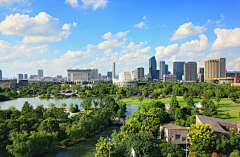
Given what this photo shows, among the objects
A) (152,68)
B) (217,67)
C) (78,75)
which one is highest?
(152,68)

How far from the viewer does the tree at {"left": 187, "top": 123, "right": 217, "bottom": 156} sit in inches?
469

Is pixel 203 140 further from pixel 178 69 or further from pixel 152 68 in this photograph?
pixel 152 68

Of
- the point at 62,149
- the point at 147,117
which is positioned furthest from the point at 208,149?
the point at 62,149

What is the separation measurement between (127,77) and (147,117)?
7371 centimetres

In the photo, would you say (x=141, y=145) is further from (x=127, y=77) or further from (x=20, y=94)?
(x=127, y=77)

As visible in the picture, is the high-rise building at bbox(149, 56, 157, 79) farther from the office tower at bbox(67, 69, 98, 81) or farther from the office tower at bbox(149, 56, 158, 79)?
the office tower at bbox(67, 69, 98, 81)

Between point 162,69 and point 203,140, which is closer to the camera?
point 203,140

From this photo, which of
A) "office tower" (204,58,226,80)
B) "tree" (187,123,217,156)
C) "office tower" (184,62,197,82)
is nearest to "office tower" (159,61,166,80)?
"office tower" (184,62,197,82)

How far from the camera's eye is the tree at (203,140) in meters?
11.9

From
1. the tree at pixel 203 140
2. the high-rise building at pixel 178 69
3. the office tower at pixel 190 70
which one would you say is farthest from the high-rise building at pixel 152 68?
the tree at pixel 203 140

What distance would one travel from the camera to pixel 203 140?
38.7 ft

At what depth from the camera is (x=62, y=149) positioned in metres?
16.3

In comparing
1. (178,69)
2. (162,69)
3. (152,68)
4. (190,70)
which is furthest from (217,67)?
(162,69)

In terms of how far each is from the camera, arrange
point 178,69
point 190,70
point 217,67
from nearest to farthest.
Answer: point 217,67
point 190,70
point 178,69
